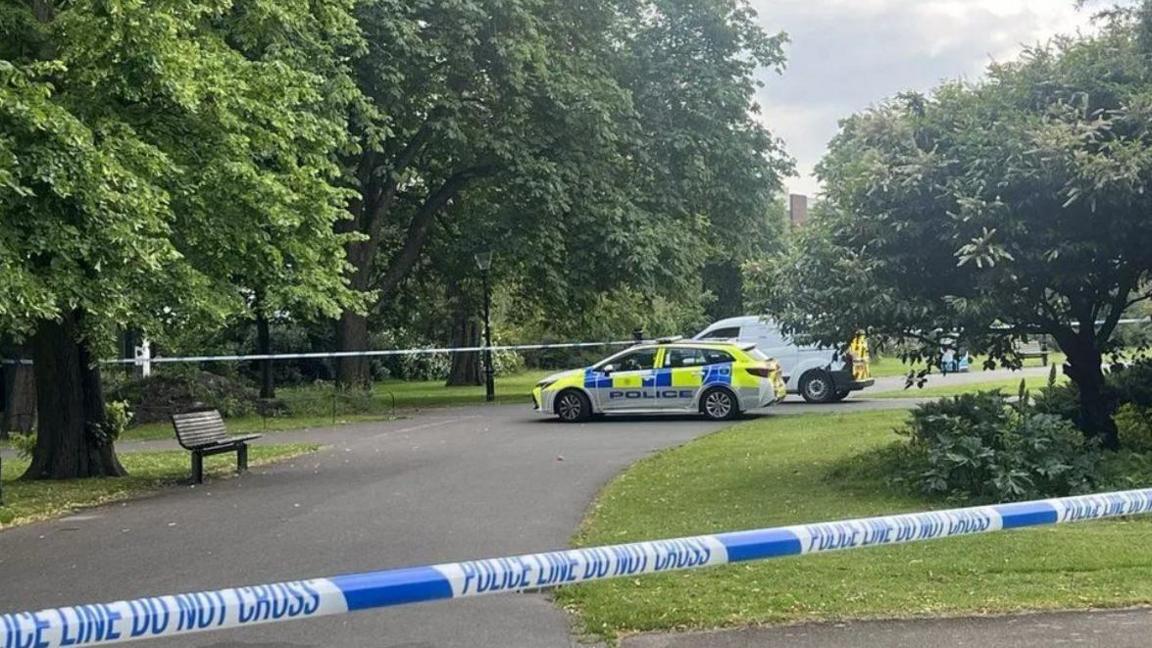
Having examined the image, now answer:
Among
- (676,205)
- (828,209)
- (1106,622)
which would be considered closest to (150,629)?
(1106,622)

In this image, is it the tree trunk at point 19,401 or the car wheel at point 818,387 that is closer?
the tree trunk at point 19,401

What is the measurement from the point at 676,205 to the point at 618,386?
9564 millimetres

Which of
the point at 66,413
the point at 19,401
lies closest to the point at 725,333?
the point at 19,401

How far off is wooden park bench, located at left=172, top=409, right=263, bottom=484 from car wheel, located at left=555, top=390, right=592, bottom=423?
25.3 feet

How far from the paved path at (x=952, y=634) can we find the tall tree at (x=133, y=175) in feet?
22.5

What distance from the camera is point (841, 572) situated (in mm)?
7000

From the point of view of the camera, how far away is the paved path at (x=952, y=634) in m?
5.54

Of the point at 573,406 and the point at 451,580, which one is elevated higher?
the point at 451,580

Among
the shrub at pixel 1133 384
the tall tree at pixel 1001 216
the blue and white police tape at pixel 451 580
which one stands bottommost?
the blue and white police tape at pixel 451 580

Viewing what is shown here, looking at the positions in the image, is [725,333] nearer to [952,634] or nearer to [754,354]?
[754,354]

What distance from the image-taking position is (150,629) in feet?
10.7

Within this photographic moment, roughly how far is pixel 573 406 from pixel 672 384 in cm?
195

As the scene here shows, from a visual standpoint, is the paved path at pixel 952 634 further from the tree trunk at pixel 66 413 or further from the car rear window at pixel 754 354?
the car rear window at pixel 754 354

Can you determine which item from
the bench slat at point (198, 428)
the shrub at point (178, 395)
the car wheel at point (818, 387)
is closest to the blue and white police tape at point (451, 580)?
the bench slat at point (198, 428)
